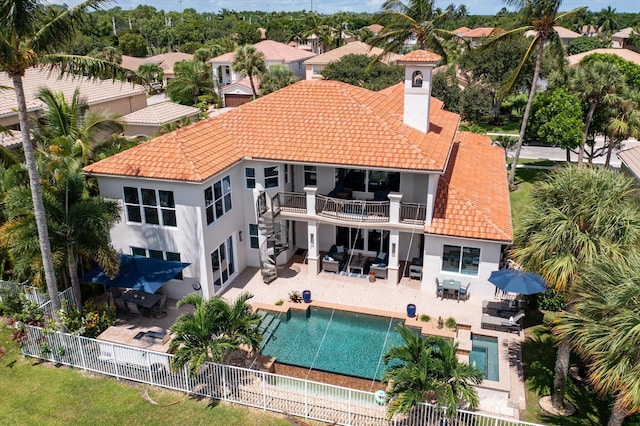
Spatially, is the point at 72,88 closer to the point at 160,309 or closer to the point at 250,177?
the point at 250,177

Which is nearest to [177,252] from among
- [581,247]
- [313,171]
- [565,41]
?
[313,171]

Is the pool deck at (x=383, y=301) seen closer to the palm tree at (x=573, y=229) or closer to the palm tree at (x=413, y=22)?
the palm tree at (x=573, y=229)

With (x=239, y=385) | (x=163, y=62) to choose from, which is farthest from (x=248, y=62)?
(x=239, y=385)

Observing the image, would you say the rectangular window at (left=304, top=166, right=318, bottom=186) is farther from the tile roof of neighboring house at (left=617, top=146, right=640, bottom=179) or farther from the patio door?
the tile roof of neighboring house at (left=617, top=146, right=640, bottom=179)

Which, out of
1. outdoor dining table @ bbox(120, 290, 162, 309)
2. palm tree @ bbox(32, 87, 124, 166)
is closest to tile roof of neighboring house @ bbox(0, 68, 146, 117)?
palm tree @ bbox(32, 87, 124, 166)

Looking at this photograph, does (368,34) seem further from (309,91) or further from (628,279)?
(628,279)
